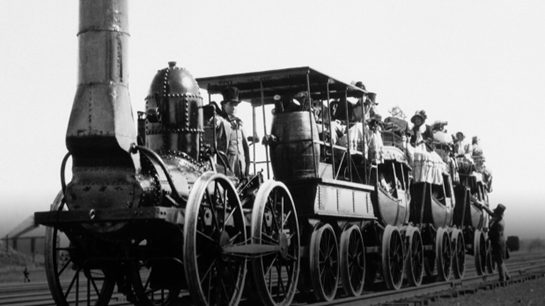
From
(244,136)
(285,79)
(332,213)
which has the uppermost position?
(285,79)

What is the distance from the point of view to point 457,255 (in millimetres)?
19219

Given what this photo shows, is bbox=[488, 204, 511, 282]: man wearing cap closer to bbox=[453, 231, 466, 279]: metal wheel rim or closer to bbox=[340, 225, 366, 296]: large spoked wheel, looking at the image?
bbox=[453, 231, 466, 279]: metal wheel rim

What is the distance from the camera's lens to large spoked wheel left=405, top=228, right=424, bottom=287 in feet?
53.2

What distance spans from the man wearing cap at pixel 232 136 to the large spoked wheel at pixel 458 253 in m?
8.69

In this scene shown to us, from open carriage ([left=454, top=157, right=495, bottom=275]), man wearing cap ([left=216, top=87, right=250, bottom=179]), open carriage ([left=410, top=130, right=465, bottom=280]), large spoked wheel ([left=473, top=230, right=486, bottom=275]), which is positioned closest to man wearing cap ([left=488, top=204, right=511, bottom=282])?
open carriage ([left=410, top=130, right=465, bottom=280])

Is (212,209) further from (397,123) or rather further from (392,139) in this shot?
(397,123)

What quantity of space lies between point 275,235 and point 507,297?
171 inches

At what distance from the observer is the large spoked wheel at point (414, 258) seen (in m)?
16.2

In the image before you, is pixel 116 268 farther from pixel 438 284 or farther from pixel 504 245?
pixel 504 245

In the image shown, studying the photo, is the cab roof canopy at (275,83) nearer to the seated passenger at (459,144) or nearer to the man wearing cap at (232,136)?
the man wearing cap at (232,136)

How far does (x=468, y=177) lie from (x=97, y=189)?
15.8m

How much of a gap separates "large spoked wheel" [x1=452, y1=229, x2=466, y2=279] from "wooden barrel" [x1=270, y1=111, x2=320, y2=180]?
7472mm

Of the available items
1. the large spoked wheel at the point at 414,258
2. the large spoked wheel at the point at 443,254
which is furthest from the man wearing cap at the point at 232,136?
the large spoked wheel at the point at 443,254

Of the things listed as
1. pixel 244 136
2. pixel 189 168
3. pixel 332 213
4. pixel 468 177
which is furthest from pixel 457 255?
pixel 189 168
